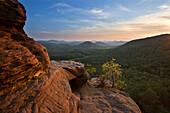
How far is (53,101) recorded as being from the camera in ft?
31.2

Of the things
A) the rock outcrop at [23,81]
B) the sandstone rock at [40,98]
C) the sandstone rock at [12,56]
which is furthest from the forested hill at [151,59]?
the sandstone rock at [12,56]

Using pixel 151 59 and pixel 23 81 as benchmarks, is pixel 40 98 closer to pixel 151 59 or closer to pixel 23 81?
pixel 23 81

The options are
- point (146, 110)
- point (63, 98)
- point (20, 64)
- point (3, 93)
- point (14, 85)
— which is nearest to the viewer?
point (3, 93)

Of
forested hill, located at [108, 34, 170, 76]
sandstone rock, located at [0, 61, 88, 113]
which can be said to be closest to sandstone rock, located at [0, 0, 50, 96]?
sandstone rock, located at [0, 61, 88, 113]

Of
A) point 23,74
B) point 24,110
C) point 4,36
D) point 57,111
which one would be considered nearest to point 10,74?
point 23,74

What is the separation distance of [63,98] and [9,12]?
1249cm

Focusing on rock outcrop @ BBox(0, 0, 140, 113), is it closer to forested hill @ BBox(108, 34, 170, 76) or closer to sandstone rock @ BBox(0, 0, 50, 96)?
sandstone rock @ BBox(0, 0, 50, 96)

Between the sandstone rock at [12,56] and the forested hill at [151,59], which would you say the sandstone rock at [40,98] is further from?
the forested hill at [151,59]

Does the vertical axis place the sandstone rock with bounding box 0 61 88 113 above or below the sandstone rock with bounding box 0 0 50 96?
below

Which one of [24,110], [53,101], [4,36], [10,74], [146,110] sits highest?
[4,36]

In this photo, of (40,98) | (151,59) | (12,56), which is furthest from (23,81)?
(151,59)

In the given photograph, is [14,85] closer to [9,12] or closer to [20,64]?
[20,64]

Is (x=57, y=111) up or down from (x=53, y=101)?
down

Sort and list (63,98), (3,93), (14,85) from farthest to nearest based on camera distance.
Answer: (63,98)
(14,85)
(3,93)
